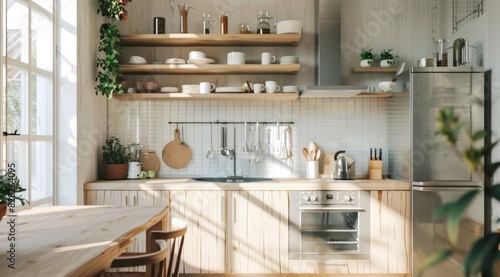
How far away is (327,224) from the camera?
368 cm

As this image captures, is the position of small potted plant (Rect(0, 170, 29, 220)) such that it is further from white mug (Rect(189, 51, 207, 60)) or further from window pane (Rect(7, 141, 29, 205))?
white mug (Rect(189, 51, 207, 60))

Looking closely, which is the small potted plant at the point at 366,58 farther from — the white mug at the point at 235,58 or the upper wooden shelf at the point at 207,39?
the white mug at the point at 235,58

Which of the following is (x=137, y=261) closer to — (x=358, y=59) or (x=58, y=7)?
(x=58, y=7)

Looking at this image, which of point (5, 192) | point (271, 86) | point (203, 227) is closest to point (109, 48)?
point (271, 86)

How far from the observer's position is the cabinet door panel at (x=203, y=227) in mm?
3672

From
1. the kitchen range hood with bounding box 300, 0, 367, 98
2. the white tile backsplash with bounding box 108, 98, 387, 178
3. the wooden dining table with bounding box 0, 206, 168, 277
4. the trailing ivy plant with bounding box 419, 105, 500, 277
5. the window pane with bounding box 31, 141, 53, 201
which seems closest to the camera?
the trailing ivy plant with bounding box 419, 105, 500, 277

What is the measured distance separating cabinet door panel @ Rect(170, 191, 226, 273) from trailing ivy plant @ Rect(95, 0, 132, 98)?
1023 mm

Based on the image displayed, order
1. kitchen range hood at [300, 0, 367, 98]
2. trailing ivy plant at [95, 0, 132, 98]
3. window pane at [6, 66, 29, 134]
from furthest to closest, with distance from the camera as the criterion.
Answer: kitchen range hood at [300, 0, 367, 98] < trailing ivy plant at [95, 0, 132, 98] < window pane at [6, 66, 29, 134]

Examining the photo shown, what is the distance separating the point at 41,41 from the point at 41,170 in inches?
36.5

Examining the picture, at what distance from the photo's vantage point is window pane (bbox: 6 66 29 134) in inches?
108

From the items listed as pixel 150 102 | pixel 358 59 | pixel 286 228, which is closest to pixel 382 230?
pixel 286 228

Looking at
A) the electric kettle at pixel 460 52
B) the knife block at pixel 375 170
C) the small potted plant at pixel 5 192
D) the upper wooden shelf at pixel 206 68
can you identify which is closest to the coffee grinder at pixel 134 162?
the upper wooden shelf at pixel 206 68

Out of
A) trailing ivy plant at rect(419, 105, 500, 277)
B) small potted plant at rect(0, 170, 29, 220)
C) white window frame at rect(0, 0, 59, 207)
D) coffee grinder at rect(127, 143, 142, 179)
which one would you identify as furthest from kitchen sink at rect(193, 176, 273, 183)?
trailing ivy plant at rect(419, 105, 500, 277)

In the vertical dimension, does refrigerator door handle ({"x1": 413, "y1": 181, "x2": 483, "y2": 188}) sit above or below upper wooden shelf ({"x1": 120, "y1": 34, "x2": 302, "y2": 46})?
below
